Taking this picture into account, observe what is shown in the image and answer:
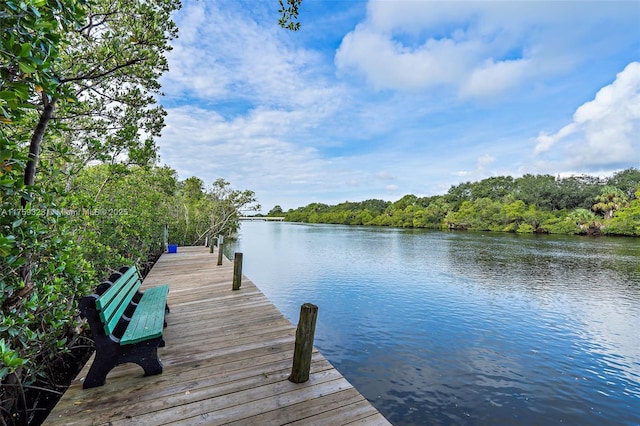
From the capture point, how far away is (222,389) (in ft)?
8.96

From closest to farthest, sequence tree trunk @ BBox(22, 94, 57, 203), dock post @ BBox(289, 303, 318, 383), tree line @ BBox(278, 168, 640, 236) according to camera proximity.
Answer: tree trunk @ BBox(22, 94, 57, 203) → dock post @ BBox(289, 303, 318, 383) → tree line @ BBox(278, 168, 640, 236)

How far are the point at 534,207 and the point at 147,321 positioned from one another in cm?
5499

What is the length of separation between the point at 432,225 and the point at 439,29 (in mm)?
45719

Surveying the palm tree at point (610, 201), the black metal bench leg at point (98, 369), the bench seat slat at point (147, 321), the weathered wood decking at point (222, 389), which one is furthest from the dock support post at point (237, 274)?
the palm tree at point (610, 201)

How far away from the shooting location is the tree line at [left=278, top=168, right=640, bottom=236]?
128ft

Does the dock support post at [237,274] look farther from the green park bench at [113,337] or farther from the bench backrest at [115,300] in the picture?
the green park bench at [113,337]

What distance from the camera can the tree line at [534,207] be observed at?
3916 centimetres

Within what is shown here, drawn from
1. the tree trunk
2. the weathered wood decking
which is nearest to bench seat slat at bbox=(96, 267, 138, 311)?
the weathered wood decking

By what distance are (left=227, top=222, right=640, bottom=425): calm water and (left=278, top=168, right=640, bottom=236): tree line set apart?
28790 millimetres

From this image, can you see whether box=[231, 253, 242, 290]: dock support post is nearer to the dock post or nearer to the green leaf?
the dock post

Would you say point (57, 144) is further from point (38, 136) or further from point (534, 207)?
point (534, 207)

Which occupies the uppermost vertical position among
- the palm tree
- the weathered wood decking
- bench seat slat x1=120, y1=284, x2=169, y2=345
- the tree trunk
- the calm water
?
the palm tree

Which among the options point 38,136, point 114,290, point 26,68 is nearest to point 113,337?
point 114,290

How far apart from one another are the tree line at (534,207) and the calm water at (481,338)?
94.5ft
